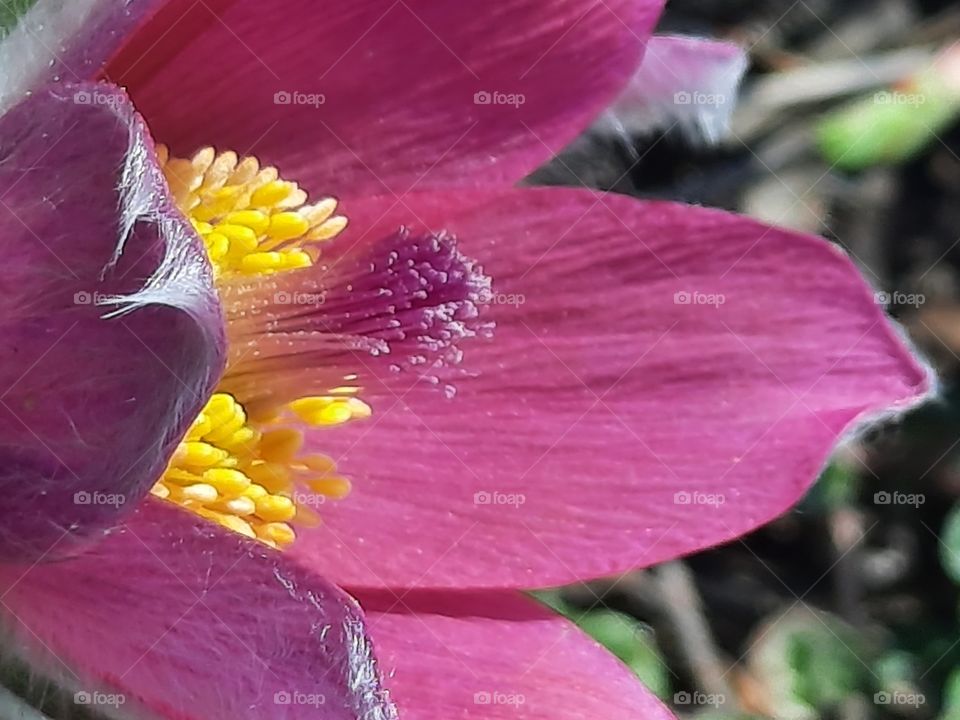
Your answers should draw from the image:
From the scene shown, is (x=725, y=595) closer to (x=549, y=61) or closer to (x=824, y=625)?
(x=824, y=625)

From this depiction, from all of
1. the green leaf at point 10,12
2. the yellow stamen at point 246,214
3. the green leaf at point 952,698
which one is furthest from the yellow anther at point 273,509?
the green leaf at point 952,698

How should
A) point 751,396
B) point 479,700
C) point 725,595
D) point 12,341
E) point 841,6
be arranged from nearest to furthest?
1. point 12,341
2. point 479,700
3. point 751,396
4. point 725,595
5. point 841,6

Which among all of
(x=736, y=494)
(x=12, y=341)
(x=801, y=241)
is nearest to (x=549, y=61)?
(x=801, y=241)

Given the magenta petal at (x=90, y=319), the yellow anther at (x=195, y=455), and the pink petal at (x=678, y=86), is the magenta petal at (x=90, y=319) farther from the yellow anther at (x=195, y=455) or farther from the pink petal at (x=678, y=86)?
the pink petal at (x=678, y=86)

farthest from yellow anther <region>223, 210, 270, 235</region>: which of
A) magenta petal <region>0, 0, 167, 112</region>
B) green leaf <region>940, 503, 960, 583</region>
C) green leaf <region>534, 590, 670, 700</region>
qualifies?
green leaf <region>940, 503, 960, 583</region>

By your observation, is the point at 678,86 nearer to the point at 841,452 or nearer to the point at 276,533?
the point at 276,533

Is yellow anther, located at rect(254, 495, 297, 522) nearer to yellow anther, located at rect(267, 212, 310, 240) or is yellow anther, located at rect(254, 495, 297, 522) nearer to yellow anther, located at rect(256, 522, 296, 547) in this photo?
Answer: yellow anther, located at rect(256, 522, 296, 547)

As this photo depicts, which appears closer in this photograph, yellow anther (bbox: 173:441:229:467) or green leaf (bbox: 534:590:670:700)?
yellow anther (bbox: 173:441:229:467)
